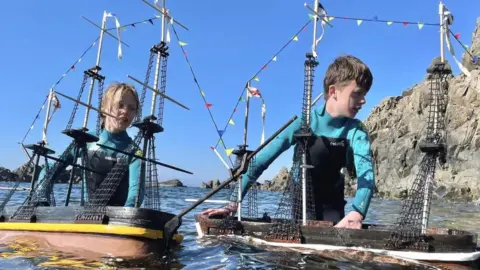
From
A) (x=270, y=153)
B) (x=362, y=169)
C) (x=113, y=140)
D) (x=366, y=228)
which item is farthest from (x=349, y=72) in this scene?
(x=113, y=140)

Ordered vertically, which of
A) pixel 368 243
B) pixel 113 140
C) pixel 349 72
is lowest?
pixel 368 243

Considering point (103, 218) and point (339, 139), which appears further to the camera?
point (339, 139)

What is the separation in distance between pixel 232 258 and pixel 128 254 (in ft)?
4.04

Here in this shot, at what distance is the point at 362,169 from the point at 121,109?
3750 millimetres

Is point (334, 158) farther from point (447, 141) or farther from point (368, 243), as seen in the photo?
point (447, 141)

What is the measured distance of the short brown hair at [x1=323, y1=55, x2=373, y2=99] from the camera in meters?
6.89

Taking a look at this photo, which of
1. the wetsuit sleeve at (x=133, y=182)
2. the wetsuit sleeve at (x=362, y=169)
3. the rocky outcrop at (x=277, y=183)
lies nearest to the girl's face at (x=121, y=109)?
the wetsuit sleeve at (x=133, y=182)

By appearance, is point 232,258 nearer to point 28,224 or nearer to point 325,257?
point 325,257

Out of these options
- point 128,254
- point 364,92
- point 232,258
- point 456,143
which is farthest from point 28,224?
point 456,143

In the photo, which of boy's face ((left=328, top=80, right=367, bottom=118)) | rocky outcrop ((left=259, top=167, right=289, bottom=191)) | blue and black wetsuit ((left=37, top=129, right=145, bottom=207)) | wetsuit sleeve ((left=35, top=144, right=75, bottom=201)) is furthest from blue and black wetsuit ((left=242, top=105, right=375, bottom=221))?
rocky outcrop ((left=259, top=167, right=289, bottom=191))

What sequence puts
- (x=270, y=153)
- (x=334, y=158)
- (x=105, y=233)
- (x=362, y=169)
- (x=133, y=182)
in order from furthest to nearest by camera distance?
(x=270, y=153) → (x=334, y=158) → (x=362, y=169) → (x=133, y=182) → (x=105, y=233)

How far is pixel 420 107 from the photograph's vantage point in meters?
75.8

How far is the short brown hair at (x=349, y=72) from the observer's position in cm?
689

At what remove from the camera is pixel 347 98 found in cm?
701
